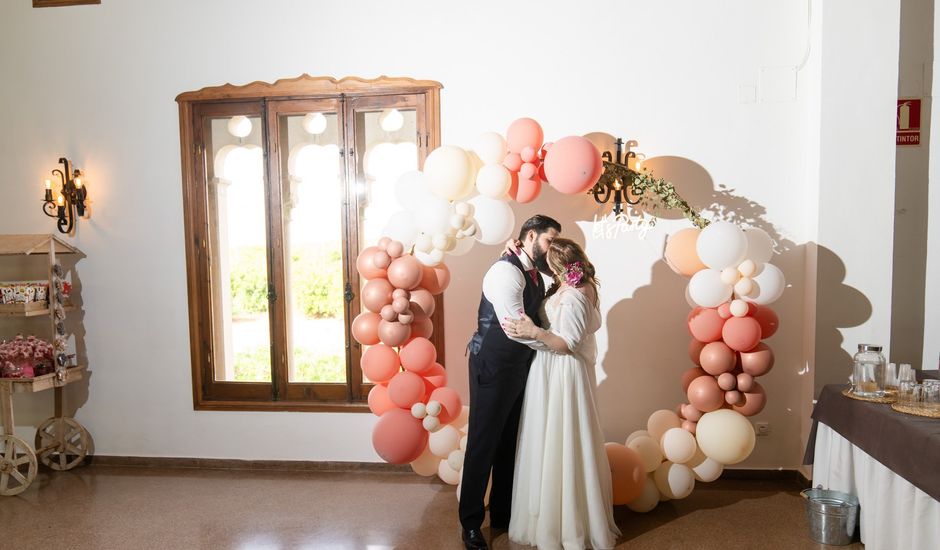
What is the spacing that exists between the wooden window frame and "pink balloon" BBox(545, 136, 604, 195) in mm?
1050

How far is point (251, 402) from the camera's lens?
429 centimetres

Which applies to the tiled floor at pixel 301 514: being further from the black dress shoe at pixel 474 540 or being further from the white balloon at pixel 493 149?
the white balloon at pixel 493 149

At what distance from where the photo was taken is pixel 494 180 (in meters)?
3.23

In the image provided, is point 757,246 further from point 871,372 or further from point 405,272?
point 405,272

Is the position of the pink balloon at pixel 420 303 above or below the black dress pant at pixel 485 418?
above

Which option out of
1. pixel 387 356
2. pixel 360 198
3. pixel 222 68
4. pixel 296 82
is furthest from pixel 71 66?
pixel 387 356

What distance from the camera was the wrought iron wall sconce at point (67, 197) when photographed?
14.0 feet

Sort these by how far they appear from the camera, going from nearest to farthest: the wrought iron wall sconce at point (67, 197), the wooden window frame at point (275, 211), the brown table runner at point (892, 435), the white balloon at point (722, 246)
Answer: the brown table runner at point (892, 435) → the white balloon at point (722, 246) → the wooden window frame at point (275, 211) → the wrought iron wall sconce at point (67, 197)

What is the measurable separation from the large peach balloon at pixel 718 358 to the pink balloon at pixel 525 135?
55.4 inches

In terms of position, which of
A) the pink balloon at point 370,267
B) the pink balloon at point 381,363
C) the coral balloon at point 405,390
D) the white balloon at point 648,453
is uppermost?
the pink balloon at point 370,267

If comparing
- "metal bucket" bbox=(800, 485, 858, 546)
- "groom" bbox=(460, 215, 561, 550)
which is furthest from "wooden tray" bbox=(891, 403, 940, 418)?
"groom" bbox=(460, 215, 561, 550)

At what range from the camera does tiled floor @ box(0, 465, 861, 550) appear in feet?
10.5

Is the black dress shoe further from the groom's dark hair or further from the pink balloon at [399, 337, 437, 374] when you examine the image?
the groom's dark hair

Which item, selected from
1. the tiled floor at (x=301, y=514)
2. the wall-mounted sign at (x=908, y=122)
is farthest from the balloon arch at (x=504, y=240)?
the wall-mounted sign at (x=908, y=122)
